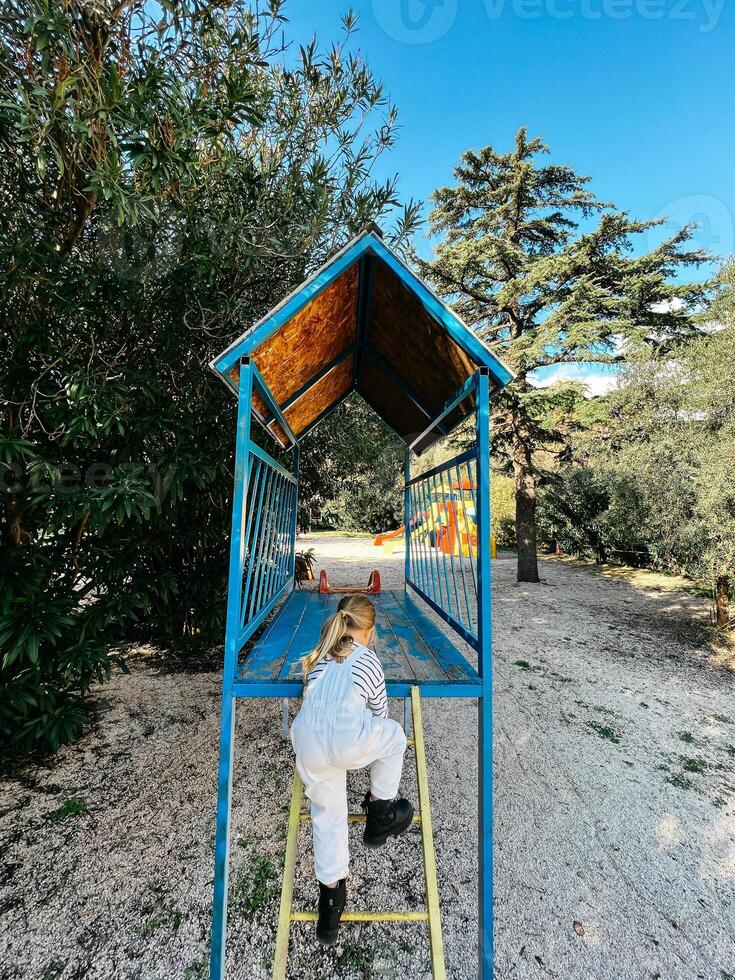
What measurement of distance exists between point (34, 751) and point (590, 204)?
13.2 m

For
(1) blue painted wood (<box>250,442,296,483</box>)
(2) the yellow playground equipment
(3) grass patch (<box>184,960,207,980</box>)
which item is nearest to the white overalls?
(3) grass patch (<box>184,960,207,980</box>)

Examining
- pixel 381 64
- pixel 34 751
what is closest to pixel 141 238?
pixel 381 64

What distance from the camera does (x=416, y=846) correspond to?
9.64ft

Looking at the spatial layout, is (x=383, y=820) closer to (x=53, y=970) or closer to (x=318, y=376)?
A: (x=53, y=970)

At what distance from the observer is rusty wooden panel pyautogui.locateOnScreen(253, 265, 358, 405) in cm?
281

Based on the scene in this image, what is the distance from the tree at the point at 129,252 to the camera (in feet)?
8.26

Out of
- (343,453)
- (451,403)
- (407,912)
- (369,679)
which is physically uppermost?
(343,453)

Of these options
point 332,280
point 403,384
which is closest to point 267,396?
point 332,280

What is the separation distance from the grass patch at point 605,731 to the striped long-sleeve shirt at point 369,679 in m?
3.36

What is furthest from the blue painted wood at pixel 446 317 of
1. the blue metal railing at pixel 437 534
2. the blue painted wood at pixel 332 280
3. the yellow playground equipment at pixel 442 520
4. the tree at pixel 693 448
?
the tree at pixel 693 448

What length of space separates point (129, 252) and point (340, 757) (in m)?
3.56

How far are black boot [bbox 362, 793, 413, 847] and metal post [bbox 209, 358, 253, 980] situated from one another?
0.64 meters

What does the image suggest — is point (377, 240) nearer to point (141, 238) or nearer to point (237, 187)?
point (237, 187)

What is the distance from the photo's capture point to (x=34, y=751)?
3.79 meters
